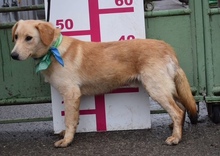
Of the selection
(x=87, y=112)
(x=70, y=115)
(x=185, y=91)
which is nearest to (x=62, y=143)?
(x=70, y=115)

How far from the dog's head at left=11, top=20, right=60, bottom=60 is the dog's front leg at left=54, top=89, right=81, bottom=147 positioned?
1.77ft

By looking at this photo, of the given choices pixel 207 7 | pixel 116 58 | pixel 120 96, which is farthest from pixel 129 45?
pixel 207 7

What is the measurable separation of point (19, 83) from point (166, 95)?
1.66m

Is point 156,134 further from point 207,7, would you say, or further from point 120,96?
point 207,7

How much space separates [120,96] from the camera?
5598 millimetres

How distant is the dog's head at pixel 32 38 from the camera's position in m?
4.99

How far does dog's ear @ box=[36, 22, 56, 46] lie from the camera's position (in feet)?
16.6

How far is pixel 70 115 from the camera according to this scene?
5.25m

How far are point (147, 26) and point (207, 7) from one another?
680 millimetres

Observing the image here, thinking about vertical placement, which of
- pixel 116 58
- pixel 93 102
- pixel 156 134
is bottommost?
pixel 156 134

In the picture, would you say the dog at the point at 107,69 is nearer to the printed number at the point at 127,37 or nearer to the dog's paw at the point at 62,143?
the dog's paw at the point at 62,143

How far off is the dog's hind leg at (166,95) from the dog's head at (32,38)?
105 cm

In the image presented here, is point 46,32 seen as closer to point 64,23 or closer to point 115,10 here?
point 64,23

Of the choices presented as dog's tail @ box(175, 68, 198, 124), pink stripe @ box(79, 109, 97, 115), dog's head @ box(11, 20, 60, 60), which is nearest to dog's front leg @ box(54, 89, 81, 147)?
pink stripe @ box(79, 109, 97, 115)
